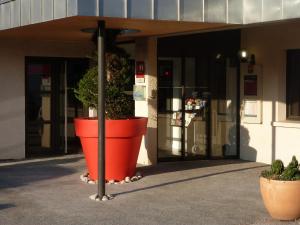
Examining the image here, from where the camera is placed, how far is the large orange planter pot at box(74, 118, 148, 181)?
9406mm

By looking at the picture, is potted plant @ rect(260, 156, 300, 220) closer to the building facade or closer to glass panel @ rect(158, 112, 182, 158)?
the building facade

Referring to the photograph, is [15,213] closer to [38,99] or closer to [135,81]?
[135,81]

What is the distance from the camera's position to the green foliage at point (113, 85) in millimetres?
9562

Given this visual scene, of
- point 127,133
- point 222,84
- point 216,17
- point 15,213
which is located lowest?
point 15,213

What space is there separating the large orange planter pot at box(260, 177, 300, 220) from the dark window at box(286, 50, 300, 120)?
4791 millimetres

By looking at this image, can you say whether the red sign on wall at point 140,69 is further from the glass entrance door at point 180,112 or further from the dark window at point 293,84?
the dark window at point 293,84

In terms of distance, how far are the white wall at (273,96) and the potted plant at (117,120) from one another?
3.37m

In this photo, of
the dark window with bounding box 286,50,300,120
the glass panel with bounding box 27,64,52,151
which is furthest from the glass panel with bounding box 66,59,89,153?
the dark window with bounding box 286,50,300,120

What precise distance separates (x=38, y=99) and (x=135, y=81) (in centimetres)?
264

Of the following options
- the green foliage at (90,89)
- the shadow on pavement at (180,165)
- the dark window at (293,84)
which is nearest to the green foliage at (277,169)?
the green foliage at (90,89)

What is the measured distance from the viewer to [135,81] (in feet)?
38.4

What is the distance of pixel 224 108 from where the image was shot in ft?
41.5

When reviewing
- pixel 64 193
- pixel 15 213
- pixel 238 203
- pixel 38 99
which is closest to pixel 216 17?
pixel 238 203

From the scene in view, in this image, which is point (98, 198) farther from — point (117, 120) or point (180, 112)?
point (180, 112)
